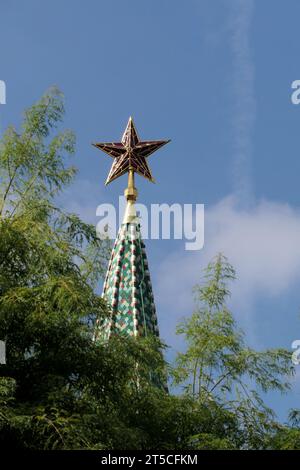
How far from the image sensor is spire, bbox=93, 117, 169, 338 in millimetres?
10578

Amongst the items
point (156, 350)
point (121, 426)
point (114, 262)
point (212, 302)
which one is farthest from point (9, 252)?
point (114, 262)

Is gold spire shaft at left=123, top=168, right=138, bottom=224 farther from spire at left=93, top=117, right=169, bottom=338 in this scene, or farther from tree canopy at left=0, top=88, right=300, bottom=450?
tree canopy at left=0, top=88, right=300, bottom=450

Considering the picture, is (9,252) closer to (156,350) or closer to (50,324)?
(50,324)

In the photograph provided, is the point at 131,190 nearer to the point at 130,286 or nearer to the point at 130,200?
the point at 130,200

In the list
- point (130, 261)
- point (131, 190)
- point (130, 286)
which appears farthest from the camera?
point (131, 190)

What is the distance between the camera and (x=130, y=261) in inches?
434

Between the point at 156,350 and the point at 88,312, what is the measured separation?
208cm

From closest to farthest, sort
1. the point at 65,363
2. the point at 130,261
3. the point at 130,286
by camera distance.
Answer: the point at 65,363
the point at 130,286
the point at 130,261

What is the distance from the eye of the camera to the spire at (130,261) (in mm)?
10578

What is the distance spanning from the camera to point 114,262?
36.4ft

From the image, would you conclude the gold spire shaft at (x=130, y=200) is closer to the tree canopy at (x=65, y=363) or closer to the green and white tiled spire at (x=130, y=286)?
the green and white tiled spire at (x=130, y=286)

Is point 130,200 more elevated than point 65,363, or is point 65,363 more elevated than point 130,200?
point 130,200

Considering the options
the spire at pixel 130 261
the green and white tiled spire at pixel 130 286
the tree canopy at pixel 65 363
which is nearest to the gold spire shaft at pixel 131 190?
the spire at pixel 130 261

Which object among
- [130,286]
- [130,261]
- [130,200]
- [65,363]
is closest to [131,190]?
[130,200]
